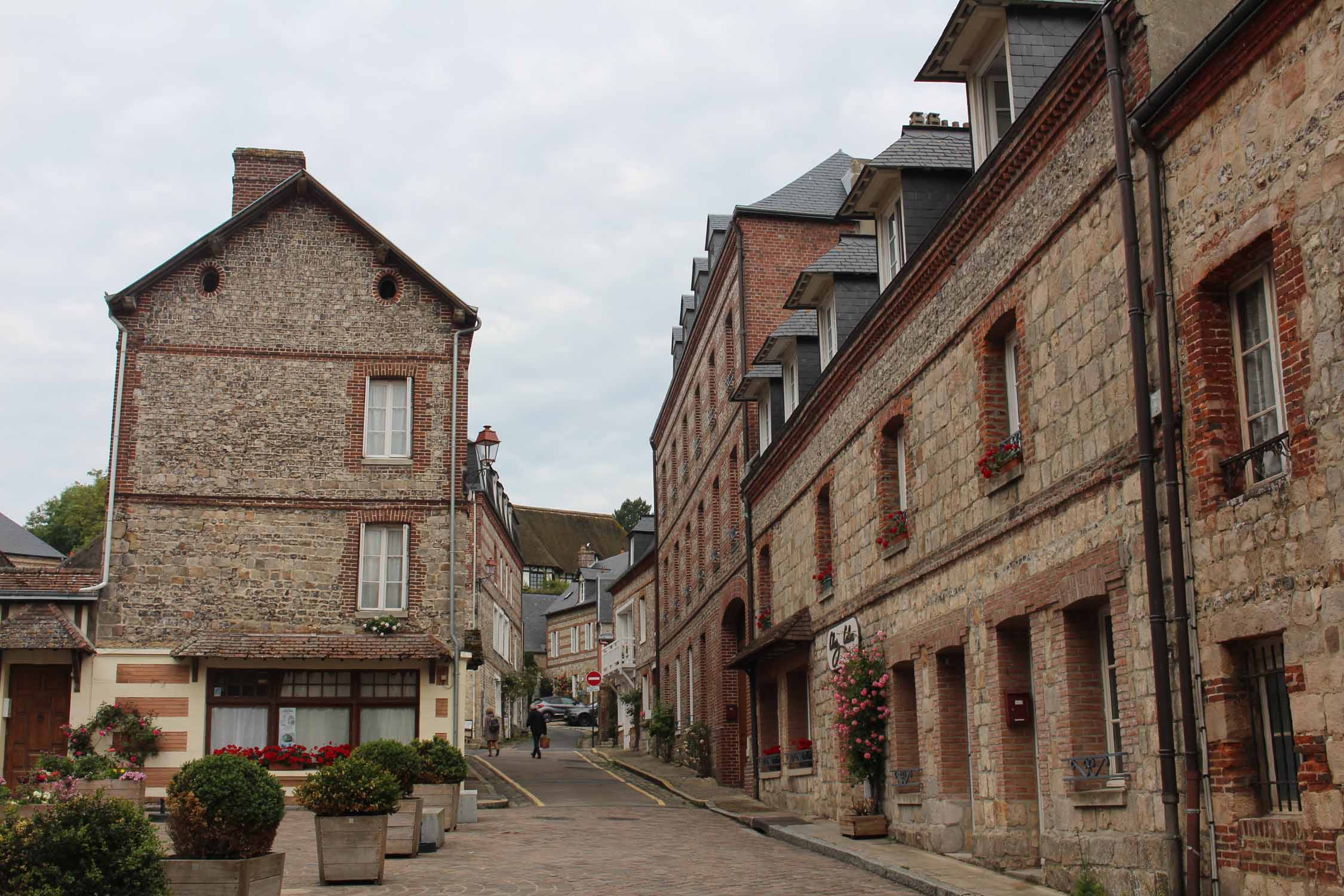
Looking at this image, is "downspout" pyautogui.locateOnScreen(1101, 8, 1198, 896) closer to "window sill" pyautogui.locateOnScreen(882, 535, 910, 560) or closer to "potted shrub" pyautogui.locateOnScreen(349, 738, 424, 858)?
"window sill" pyautogui.locateOnScreen(882, 535, 910, 560)

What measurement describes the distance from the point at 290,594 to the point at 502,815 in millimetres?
5684

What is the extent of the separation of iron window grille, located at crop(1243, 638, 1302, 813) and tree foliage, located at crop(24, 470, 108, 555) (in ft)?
182

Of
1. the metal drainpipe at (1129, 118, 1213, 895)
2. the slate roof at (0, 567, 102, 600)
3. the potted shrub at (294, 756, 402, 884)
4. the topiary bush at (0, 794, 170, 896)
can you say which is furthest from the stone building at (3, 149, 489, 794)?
the metal drainpipe at (1129, 118, 1213, 895)

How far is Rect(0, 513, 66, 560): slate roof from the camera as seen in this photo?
42.8m

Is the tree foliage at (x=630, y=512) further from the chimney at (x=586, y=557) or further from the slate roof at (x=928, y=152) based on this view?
the slate roof at (x=928, y=152)

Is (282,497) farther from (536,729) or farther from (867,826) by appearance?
(536,729)

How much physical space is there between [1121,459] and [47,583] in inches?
730

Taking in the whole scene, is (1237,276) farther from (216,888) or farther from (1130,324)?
(216,888)

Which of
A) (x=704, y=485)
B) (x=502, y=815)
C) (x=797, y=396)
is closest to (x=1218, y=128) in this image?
(x=797, y=396)

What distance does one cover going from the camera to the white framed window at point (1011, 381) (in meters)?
12.8

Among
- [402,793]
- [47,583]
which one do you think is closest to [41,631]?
[47,583]

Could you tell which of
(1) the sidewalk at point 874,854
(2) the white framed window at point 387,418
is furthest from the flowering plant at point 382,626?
(1) the sidewalk at point 874,854

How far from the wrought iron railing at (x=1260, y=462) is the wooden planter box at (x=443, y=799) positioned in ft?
37.0

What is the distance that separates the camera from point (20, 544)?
43.7 metres
